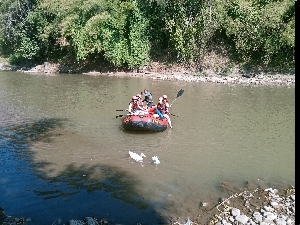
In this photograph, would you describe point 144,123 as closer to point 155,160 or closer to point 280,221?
point 155,160

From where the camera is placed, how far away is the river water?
7457 mm

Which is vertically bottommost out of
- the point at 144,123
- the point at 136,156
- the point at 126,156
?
the point at 126,156

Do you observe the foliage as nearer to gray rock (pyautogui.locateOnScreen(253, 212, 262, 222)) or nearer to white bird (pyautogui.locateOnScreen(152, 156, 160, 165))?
white bird (pyautogui.locateOnScreen(152, 156, 160, 165))

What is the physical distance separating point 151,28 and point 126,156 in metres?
20.3

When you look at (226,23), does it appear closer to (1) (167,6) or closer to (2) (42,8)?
(1) (167,6)

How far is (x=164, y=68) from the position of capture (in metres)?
27.7

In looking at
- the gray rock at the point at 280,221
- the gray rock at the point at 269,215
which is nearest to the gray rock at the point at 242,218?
the gray rock at the point at 269,215

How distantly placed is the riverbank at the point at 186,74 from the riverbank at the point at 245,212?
45.7 feet

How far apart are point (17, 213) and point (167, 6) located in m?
23.6

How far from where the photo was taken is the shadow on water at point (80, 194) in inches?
278

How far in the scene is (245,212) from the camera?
705 centimetres

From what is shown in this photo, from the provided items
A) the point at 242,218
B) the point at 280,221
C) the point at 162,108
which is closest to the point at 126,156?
the point at 162,108

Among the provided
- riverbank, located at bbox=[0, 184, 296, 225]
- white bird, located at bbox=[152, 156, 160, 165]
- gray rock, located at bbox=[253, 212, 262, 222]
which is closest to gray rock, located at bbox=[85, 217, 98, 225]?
riverbank, located at bbox=[0, 184, 296, 225]

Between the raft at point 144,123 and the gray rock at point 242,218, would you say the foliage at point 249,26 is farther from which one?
the gray rock at point 242,218
